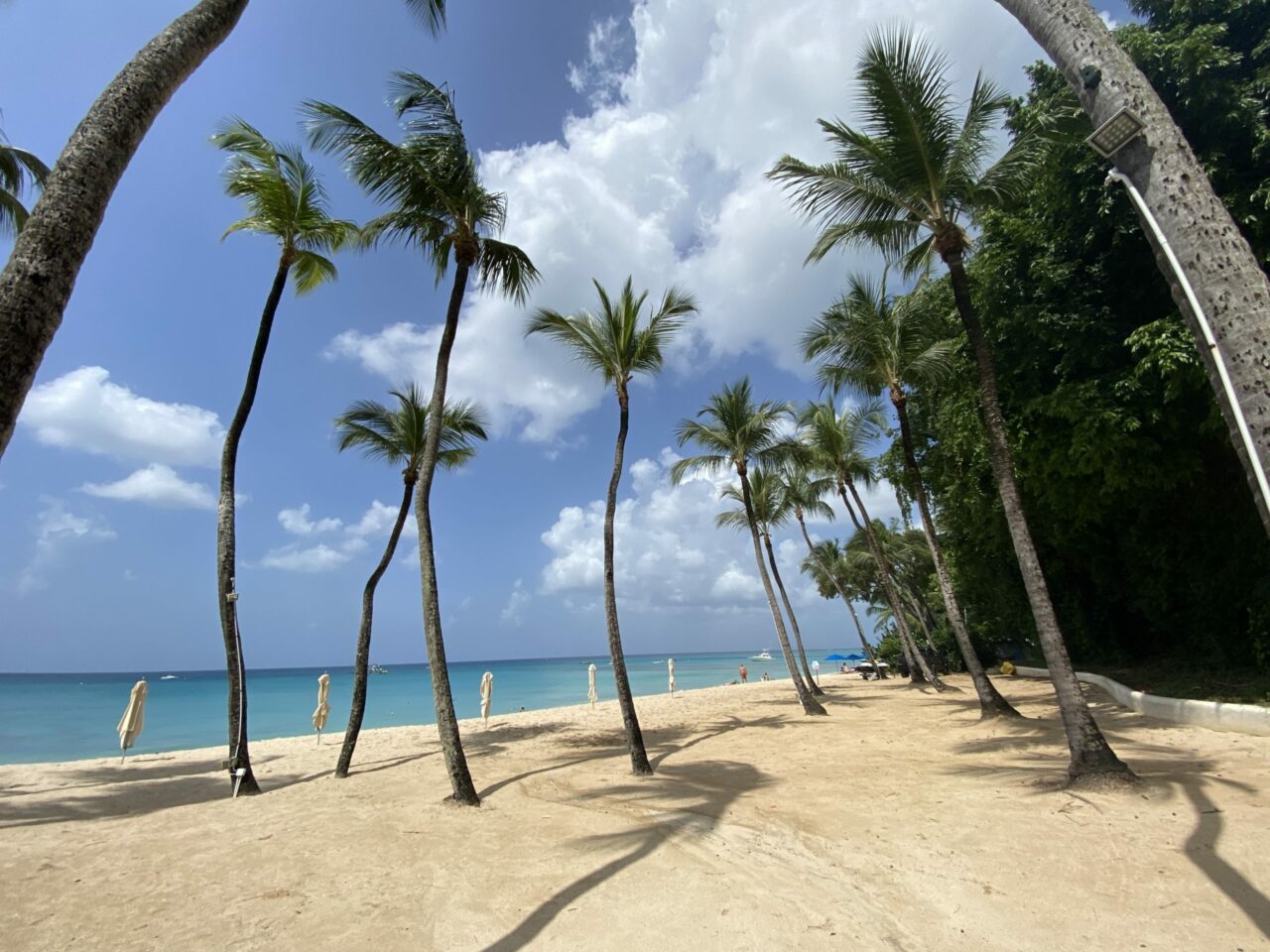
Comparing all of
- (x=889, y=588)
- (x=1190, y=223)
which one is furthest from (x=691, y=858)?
(x=889, y=588)

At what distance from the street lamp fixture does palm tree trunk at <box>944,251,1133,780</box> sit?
4.96 metres

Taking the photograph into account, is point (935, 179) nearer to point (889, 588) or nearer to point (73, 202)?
point (73, 202)

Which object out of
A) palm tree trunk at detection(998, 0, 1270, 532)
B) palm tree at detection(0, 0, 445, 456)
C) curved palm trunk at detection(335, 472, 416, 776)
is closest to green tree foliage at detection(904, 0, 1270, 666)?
palm tree trunk at detection(998, 0, 1270, 532)

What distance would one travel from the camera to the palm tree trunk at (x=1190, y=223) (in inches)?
99.5

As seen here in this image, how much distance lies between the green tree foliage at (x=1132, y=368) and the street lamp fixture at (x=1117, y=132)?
6.29m

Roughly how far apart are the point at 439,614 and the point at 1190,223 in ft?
24.8

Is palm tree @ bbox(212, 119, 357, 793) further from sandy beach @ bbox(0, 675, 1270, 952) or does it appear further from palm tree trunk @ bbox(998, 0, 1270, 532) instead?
palm tree trunk @ bbox(998, 0, 1270, 532)

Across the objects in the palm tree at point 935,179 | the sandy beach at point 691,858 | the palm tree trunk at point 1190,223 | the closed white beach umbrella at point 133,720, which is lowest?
the sandy beach at point 691,858

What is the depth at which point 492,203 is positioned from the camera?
29.7 ft

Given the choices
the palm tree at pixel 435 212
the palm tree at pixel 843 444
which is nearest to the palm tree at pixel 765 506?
the palm tree at pixel 843 444

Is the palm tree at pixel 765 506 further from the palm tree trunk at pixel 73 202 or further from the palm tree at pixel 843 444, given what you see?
the palm tree trunk at pixel 73 202

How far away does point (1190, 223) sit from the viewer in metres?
2.86

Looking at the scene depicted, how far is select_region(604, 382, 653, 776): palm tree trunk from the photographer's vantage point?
28.2ft

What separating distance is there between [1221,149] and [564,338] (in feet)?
35.0
